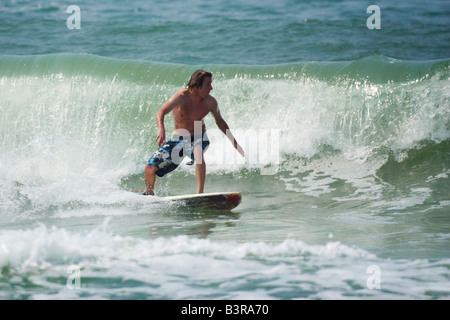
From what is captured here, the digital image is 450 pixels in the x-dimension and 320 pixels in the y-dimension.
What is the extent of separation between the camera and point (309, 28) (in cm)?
1483

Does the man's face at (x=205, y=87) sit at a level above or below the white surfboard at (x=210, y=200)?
above

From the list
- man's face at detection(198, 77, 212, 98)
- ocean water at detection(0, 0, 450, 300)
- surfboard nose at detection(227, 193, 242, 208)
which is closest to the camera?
ocean water at detection(0, 0, 450, 300)

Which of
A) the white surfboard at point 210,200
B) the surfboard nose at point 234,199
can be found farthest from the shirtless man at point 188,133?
the surfboard nose at point 234,199

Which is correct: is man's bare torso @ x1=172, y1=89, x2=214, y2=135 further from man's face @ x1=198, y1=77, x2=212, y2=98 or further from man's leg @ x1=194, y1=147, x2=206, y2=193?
man's leg @ x1=194, y1=147, x2=206, y2=193

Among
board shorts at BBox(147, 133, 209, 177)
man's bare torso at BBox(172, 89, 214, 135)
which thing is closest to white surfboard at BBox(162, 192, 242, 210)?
board shorts at BBox(147, 133, 209, 177)

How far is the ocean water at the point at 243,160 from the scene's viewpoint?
470 cm

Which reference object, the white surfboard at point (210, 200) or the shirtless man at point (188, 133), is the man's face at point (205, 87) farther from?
the white surfboard at point (210, 200)

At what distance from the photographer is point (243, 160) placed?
30.0 ft

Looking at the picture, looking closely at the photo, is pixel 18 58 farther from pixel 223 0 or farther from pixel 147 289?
pixel 147 289

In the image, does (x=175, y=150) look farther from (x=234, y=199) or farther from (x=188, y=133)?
(x=234, y=199)

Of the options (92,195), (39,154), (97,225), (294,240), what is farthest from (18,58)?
(294,240)

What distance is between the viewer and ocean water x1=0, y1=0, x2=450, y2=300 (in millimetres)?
4703

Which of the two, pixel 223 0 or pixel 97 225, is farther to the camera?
pixel 223 0

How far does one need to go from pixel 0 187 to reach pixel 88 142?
1.99 m
